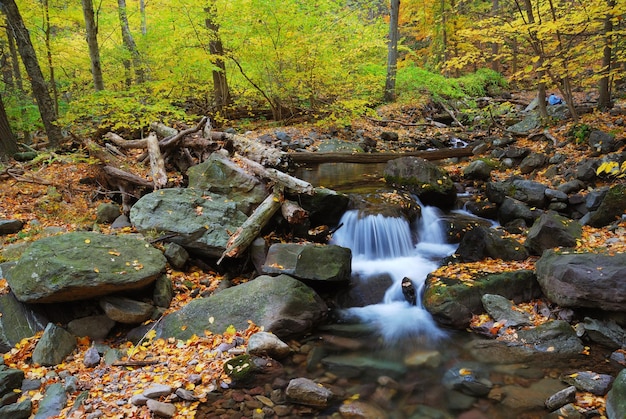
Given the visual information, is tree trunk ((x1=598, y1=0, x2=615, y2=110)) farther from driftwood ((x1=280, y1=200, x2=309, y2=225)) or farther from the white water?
driftwood ((x1=280, y1=200, x2=309, y2=225))

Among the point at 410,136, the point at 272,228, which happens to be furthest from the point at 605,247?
the point at 410,136

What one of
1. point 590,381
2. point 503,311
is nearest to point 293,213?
point 503,311

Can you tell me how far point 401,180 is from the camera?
395 inches

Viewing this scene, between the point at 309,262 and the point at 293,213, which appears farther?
the point at 293,213

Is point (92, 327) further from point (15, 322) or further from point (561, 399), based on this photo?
point (561, 399)

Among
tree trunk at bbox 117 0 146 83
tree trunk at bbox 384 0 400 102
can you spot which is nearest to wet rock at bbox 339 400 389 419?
tree trunk at bbox 117 0 146 83

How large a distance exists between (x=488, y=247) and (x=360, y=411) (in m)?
4.32

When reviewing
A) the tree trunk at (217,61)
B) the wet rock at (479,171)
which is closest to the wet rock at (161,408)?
the wet rock at (479,171)

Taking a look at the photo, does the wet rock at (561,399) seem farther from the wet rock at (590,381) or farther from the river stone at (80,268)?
the river stone at (80,268)

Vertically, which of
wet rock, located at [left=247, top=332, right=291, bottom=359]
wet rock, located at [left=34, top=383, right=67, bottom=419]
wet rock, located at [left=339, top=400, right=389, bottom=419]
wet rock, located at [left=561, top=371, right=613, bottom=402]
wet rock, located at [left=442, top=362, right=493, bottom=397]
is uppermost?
wet rock, located at [left=34, top=383, right=67, bottom=419]

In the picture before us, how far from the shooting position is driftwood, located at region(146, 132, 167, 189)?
820 cm

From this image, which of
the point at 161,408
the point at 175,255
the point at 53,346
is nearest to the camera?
the point at 161,408

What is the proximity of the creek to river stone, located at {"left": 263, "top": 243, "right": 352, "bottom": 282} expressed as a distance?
2.07 ft

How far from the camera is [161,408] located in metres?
3.82
